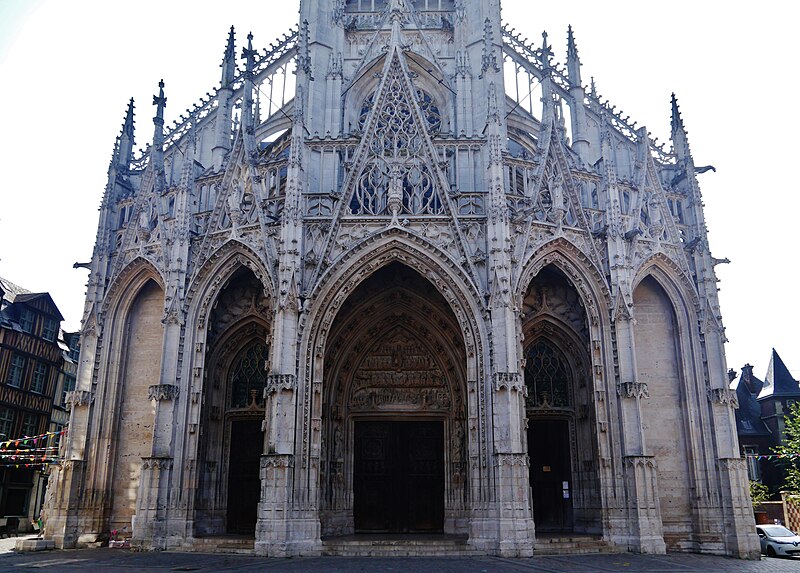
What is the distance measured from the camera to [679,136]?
940 inches

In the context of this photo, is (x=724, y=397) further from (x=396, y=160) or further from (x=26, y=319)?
(x=26, y=319)

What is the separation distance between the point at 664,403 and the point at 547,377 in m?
3.74

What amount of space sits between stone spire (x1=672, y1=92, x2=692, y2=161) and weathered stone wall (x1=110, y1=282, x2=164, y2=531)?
60.3ft

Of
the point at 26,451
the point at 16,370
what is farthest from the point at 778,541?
the point at 16,370

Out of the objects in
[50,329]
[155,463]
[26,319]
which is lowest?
[155,463]

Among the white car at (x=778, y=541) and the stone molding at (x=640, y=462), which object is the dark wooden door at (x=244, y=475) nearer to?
the stone molding at (x=640, y=462)

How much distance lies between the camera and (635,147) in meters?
24.4

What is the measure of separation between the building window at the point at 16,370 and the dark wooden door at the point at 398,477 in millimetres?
22107

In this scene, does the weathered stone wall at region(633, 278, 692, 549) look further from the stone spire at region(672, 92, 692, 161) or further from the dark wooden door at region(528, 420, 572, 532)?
the stone spire at region(672, 92, 692, 161)

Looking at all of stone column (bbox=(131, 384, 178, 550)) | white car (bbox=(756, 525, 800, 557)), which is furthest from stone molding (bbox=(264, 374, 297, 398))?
white car (bbox=(756, 525, 800, 557))

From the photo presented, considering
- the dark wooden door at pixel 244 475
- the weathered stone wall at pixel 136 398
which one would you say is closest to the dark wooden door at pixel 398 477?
the dark wooden door at pixel 244 475

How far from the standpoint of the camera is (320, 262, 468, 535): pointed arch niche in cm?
2228

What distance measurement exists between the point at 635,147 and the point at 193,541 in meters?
19.2

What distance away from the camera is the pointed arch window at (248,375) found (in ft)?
74.7
